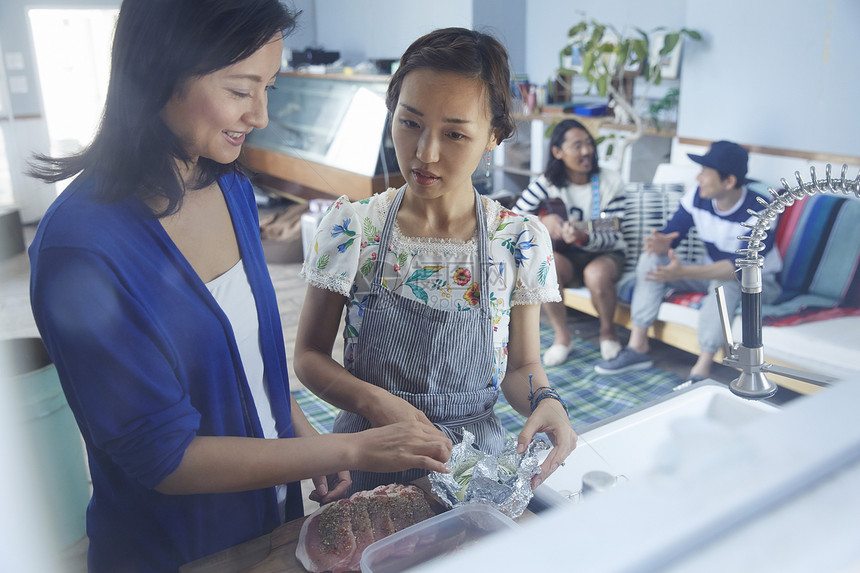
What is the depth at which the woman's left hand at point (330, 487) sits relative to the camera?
422mm

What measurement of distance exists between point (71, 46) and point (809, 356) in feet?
1.90

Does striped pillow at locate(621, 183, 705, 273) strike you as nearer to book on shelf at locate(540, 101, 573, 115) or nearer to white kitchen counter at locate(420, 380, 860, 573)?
book on shelf at locate(540, 101, 573, 115)

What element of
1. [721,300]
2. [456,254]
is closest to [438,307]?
[456,254]

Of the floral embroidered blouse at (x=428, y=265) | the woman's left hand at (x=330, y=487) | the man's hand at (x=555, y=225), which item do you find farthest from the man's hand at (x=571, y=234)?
the woman's left hand at (x=330, y=487)

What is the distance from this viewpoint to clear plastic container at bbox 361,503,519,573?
1.13ft

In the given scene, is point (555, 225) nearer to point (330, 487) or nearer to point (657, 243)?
point (657, 243)

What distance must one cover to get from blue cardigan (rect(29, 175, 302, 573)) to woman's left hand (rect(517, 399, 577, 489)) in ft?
0.63

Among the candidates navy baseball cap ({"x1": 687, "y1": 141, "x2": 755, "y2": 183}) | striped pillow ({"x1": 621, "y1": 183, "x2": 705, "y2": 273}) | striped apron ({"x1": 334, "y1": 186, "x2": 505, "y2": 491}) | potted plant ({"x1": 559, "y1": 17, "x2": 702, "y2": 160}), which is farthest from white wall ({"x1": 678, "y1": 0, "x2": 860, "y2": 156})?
striped apron ({"x1": 334, "y1": 186, "x2": 505, "y2": 491})

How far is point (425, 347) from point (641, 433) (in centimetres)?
18

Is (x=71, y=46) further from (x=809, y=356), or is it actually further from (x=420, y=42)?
(x=809, y=356)

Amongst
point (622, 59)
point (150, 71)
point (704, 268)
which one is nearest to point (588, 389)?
point (704, 268)

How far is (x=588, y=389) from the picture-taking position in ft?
2.06

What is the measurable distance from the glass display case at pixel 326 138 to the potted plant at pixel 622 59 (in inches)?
41.8

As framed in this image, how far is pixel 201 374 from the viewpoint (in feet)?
1.13
